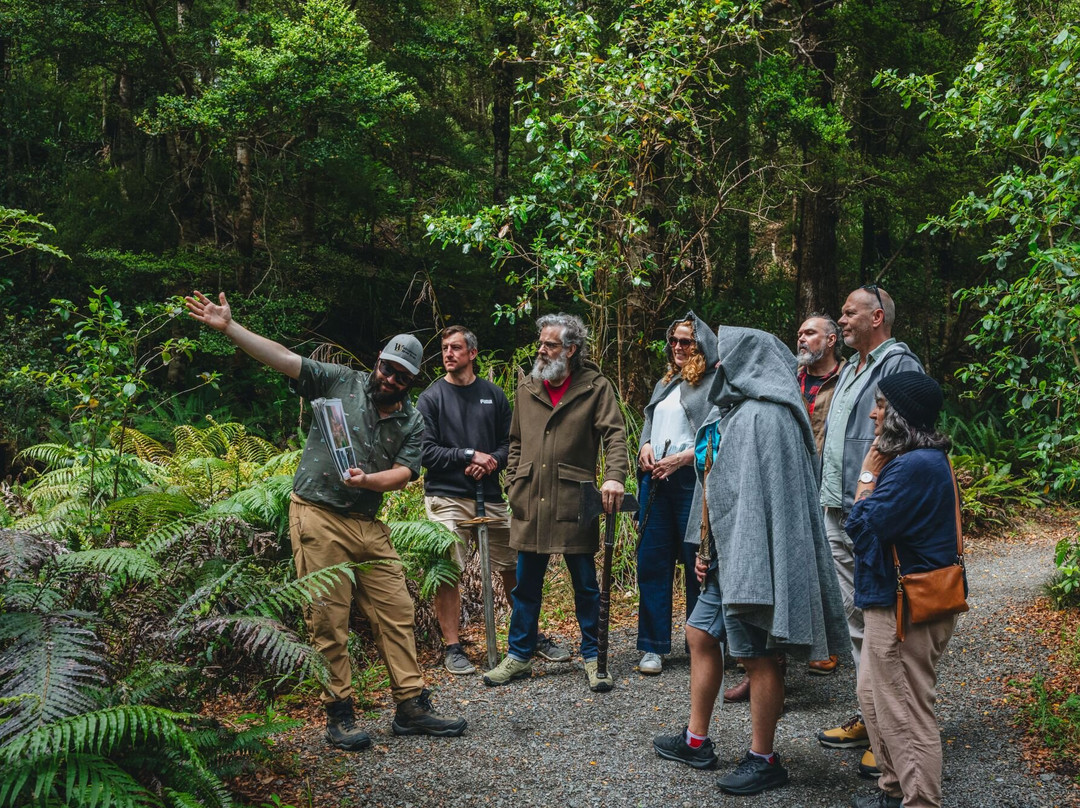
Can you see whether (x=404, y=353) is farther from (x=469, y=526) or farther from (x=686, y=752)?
(x=686, y=752)

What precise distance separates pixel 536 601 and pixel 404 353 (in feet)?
6.40

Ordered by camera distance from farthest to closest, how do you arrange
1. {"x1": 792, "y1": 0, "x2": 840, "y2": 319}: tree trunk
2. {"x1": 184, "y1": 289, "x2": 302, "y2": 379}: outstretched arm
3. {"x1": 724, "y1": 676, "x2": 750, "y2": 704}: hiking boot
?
{"x1": 792, "y1": 0, "x2": 840, "y2": 319}: tree trunk → {"x1": 724, "y1": 676, "x2": 750, "y2": 704}: hiking boot → {"x1": 184, "y1": 289, "x2": 302, "y2": 379}: outstretched arm

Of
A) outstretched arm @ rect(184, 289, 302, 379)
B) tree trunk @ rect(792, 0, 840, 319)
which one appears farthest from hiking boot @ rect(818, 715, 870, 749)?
tree trunk @ rect(792, 0, 840, 319)

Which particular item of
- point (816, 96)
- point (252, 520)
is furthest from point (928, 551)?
point (816, 96)

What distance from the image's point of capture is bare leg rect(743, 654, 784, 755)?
3.83m

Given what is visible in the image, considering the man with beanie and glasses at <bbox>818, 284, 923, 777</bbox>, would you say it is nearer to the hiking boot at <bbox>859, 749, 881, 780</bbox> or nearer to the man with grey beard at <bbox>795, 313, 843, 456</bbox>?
the hiking boot at <bbox>859, 749, 881, 780</bbox>

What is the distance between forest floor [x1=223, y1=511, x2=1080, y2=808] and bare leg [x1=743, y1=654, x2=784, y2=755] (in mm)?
285

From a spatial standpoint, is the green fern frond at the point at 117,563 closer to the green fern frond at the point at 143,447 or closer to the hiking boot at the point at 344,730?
the hiking boot at the point at 344,730

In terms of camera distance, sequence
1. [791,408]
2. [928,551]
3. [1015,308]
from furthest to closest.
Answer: [1015,308], [791,408], [928,551]

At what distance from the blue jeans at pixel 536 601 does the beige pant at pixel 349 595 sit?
38.8 inches

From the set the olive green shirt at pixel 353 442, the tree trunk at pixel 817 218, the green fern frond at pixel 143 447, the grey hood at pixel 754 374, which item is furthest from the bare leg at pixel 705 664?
the tree trunk at pixel 817 218

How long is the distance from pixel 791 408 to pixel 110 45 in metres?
12.6

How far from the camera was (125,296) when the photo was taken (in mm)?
13773

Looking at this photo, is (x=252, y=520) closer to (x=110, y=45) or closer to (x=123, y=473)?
(x=123, y=473)
